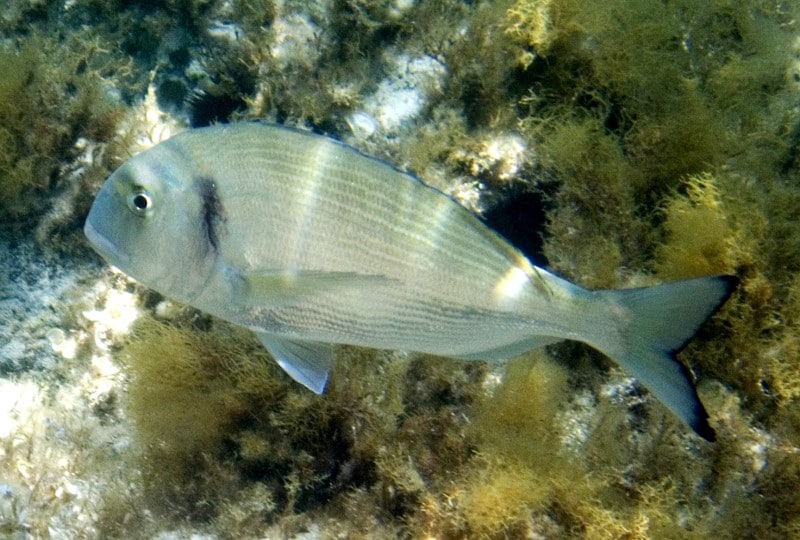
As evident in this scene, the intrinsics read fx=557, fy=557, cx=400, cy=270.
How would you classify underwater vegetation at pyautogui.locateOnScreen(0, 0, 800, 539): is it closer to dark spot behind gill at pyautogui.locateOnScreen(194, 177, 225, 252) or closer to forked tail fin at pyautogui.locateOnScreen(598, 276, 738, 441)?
Result: forked tail fin at pyautogui.locateOnScreen(598, 276, 738, 441)

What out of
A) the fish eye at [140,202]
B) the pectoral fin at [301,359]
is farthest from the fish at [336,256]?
the pectoral fin at [301,359]

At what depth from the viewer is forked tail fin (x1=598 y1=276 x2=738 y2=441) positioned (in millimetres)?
1895

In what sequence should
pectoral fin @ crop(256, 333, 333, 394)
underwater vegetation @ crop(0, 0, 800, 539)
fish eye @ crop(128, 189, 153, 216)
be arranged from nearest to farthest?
fish eye @ crop(128, 189, 153, 216) → pectoral fin @ crop(256, 333, 333, 394) → underwater vegetation @ crop(0, 0, 800, 539)

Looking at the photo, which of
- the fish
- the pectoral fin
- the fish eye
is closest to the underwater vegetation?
the pectoral fin

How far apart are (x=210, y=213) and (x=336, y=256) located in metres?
0.45

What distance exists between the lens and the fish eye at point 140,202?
1855mm

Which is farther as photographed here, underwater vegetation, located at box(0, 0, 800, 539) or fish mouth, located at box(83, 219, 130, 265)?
underwater vegetation, located at box(0, 0, 800, 539)

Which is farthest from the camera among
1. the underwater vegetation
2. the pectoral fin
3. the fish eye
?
the underwater vegetation

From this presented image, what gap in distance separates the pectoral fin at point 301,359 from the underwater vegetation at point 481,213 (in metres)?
0.90

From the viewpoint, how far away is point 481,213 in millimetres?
3768

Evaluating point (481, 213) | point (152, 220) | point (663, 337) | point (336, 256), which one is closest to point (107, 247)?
point (152, 220)

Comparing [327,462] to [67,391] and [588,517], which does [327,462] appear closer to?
[588,517]

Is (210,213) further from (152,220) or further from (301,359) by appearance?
(301,359)

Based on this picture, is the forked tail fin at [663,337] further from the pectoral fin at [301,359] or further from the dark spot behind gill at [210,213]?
the dark spot behind gill at [210,213]
